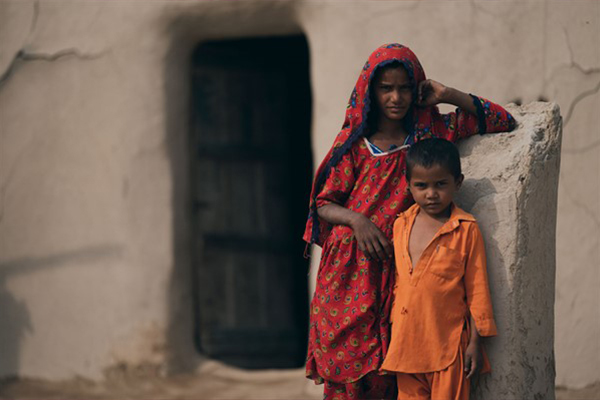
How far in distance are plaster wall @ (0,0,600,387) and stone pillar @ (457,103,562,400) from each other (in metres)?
2.03

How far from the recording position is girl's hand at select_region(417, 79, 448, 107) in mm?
3238

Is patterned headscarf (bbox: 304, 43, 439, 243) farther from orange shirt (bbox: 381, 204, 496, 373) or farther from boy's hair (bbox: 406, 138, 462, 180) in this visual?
orange shirt (bbox: 381, 204, 496, 373)

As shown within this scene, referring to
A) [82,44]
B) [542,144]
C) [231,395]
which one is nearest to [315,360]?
[542,144]

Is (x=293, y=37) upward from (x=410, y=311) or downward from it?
upward

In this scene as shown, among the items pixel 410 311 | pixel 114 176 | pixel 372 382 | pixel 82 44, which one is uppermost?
pixel 82 44

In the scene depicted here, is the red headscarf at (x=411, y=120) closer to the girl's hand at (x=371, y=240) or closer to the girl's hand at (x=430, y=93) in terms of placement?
the girl's hand at (x=430, y=93)

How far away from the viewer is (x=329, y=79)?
213 inches

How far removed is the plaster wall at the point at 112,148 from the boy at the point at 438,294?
89.6 inches

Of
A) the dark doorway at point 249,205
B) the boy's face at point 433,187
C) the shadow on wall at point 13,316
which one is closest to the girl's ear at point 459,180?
the boy's face at point 433,187

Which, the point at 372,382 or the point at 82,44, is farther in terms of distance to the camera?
the point at 82,44

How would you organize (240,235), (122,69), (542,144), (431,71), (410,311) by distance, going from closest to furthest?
(410,311) → (542,144) → (431,71) → (122,69) → (240,235)

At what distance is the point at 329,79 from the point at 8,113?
1.91m

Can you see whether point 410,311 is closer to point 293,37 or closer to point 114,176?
point 114,176

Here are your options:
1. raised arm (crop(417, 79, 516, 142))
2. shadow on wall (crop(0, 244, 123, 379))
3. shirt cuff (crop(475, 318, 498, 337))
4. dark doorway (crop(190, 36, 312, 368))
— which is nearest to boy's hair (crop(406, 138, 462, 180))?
raised arm (crop(417, 79, 516, 142))
